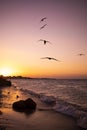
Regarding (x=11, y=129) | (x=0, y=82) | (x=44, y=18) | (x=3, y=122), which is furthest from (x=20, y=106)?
(x=0, y=82)

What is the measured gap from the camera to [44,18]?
15.0 meters

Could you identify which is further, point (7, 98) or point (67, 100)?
point (67, 100)

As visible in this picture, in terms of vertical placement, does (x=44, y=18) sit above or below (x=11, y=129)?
above

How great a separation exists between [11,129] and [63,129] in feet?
11.9

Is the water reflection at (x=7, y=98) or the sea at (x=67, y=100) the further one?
the water reflection at (x=7, y=98)

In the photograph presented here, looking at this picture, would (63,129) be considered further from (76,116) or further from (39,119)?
(76,116)

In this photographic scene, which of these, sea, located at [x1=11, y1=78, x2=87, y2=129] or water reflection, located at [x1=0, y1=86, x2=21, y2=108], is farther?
water reflection, located at [x1=0, y1=86, x2=21, y2=108]

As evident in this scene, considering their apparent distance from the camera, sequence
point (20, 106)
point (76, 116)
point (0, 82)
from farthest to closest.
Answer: point (0, 82), point (20, 106), point (76, 116)

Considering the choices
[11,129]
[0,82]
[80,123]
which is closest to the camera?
[11,129]

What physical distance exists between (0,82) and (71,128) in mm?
80096

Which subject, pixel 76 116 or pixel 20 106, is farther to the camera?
pixel 20 106

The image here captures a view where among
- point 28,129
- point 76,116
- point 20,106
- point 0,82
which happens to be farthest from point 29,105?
point 0,82

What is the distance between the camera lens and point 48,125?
15375 mm

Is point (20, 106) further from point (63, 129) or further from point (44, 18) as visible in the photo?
point (44, 18)
